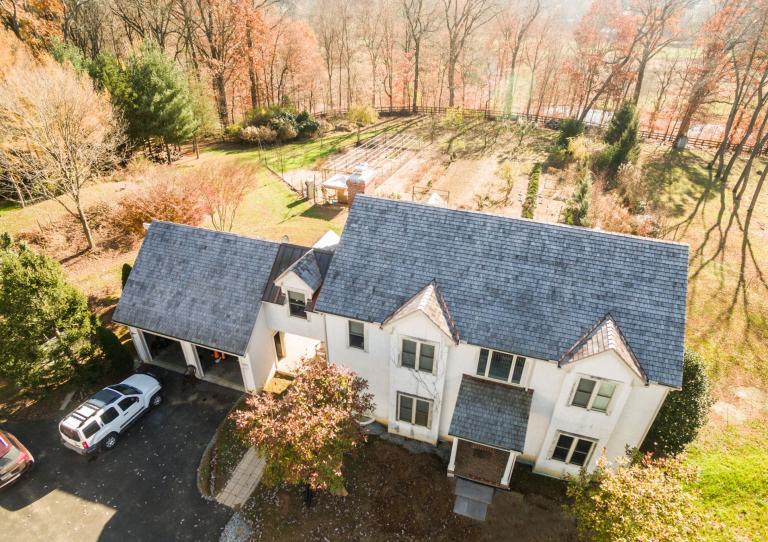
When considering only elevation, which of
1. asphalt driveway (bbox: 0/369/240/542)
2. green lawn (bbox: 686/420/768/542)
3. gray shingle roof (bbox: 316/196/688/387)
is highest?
gray shingle roof (bbox: 316/196/688/387)

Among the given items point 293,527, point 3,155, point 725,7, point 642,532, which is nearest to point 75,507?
point 293,527

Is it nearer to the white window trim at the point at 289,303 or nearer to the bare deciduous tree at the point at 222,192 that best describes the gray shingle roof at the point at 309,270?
the white window trim at the point at 289,303

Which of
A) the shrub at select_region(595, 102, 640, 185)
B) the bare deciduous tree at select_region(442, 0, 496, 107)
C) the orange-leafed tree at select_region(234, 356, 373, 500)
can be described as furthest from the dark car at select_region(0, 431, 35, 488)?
the bare deciduous tree at select_region(442, 0, 496, 107)

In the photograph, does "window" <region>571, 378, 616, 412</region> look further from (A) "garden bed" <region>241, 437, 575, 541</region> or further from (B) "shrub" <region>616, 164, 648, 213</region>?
(B) "shrub" <region>616, 164, 648, 213</region>

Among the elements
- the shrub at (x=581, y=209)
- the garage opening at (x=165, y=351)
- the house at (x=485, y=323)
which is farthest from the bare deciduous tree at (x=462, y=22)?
the garage opening at (x=165, y=351)

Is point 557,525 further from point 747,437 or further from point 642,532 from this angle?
point 747,437

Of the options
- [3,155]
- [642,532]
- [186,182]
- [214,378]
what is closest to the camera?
[642,532]

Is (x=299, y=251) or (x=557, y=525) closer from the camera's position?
(x=557, y=525)
